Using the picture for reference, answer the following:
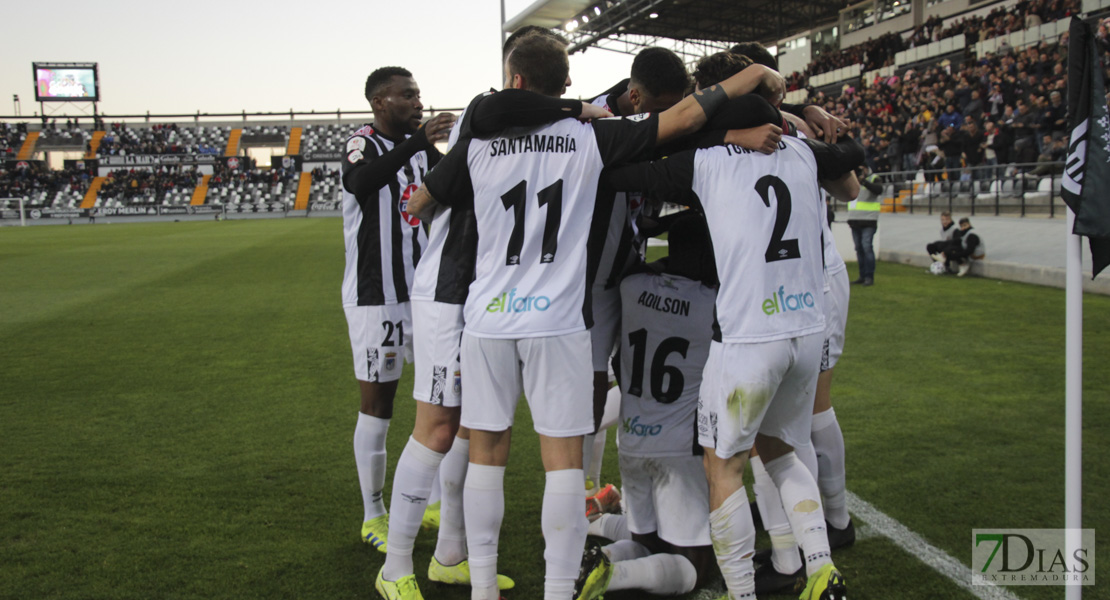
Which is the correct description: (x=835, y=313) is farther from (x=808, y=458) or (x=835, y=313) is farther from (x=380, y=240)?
(x=380, y=240)

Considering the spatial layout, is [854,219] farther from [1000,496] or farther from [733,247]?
[733,247]

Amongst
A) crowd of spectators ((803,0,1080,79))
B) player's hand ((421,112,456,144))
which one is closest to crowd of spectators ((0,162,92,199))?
crowd of spectators ((803,0,1080,79))

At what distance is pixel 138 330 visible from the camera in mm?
9773

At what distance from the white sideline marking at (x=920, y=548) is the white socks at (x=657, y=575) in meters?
1.06

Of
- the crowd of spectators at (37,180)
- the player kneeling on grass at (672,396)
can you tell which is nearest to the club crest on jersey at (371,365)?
the player kneeling on grass at (672,396)

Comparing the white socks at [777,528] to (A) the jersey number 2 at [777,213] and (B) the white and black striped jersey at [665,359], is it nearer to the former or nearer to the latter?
(B) the white and black striped jersey at [665,359]

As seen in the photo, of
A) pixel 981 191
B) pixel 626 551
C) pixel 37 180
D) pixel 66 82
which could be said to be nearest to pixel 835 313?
pixel 626 551

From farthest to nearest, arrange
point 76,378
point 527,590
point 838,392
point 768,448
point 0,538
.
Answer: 1. point 76,378
2. point 838,392
3. point 0,538
4. point 527,590
5. point 768,448

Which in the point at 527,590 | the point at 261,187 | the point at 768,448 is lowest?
the point at 527,590

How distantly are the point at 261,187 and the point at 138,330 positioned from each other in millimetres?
48735

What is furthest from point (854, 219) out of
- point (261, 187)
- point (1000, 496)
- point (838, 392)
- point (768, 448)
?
point (261, 187)

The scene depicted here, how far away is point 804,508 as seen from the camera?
9.57 feet

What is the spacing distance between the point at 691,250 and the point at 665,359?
0.45 meters

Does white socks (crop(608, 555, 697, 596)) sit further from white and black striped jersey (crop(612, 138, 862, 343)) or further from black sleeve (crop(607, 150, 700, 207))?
black sleeve (crop(607, 150, 700, 207))
